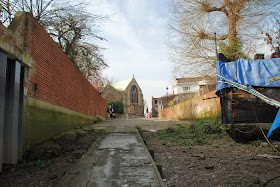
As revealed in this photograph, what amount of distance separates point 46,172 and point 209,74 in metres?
10.6

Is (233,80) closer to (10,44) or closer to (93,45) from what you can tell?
(10,44)

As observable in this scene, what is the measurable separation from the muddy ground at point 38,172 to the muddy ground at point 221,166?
5.81 feet

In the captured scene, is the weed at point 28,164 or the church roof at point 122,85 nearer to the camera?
the weed at point 28,164

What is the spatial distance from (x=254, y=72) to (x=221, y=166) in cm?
328

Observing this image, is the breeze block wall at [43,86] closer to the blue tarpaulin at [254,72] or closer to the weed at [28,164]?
the weed at [28,164]

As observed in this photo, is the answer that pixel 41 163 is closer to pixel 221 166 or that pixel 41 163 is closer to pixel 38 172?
pixel 38 172

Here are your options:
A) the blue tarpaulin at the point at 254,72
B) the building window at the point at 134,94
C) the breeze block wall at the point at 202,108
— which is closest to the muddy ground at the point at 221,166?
the blue tarpaulin at the point at 254,72

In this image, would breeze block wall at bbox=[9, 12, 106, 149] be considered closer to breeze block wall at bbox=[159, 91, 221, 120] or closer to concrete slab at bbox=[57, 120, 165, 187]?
concrete slab at bbox=[57, 120, 165, 187]

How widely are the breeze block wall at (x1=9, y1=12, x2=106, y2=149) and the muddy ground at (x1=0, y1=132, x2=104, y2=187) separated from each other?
61 cm

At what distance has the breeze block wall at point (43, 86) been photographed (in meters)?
4.45

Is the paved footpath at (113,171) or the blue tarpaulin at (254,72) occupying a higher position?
the blue tarpaulin at (254,72)

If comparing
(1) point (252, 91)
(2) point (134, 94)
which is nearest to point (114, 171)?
(1) point (252, 91)

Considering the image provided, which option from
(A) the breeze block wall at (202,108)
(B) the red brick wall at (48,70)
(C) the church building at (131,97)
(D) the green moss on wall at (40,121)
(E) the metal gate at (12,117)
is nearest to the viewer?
(E) the metal gate at (12,117)

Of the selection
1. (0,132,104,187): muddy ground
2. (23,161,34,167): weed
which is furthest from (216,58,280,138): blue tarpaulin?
(23,161,34,167): weed
